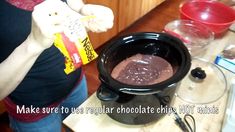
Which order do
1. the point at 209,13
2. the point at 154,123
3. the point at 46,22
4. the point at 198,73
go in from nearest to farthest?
1. the point at 46,22
2. the point at 154,123
3. the point at 198,73
4. the point at 209,13

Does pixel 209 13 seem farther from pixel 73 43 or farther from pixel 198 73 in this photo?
pixel 73 43

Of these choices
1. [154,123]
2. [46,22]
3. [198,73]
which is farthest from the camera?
[198,73]

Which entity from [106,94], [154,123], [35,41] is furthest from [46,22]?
[154,123]

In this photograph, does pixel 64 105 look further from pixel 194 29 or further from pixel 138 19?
pixel 138 19

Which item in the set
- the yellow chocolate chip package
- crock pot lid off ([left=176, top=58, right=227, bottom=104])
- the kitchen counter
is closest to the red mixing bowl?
crock pot lid off ([left=176, top=58, right=227, bottom=104])

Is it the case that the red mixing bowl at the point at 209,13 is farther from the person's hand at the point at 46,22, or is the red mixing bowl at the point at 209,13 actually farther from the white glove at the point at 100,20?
the person's hand at the point at 46,22

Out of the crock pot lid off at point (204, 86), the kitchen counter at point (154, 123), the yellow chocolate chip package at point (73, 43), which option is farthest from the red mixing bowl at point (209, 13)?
the yellow chocolate chip package at point (73, 43)

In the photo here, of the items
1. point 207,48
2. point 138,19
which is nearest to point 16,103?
point 207,48
